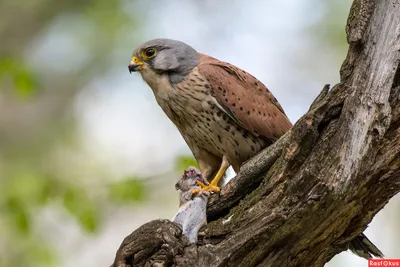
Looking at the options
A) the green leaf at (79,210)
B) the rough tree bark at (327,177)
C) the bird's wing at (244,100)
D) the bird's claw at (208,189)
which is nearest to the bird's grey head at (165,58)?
the bird's wing at (244,100)

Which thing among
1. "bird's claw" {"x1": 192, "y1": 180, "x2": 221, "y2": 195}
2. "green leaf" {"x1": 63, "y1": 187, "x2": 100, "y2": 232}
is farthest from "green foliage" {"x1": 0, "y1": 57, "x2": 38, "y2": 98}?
"bird's claw" {"x1": 192, "y1": 180, "x2": 221, "y2": 195}

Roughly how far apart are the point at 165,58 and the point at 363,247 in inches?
90.8

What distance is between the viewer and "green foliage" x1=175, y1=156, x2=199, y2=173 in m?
7.71

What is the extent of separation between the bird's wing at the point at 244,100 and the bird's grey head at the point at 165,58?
13 cm

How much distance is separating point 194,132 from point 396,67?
2.16 metres

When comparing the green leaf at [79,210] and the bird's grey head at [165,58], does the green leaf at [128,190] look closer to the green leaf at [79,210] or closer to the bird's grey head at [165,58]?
the green leaf at [79,210]

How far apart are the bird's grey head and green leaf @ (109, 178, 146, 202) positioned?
228cm

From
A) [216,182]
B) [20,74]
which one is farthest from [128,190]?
[216,182]

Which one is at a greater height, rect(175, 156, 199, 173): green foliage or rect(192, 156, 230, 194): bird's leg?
rect(175, 156, 199, 173): green foliage

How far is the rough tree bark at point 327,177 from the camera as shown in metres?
3.99

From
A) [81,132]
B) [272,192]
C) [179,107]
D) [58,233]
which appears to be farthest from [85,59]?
[272,192]

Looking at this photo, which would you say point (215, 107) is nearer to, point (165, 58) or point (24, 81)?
point (165, 58)

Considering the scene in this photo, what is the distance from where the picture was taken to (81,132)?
1291cm

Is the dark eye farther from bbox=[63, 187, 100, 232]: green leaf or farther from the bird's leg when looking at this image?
bbox=[63, 187, 100, 232]: green leaf
